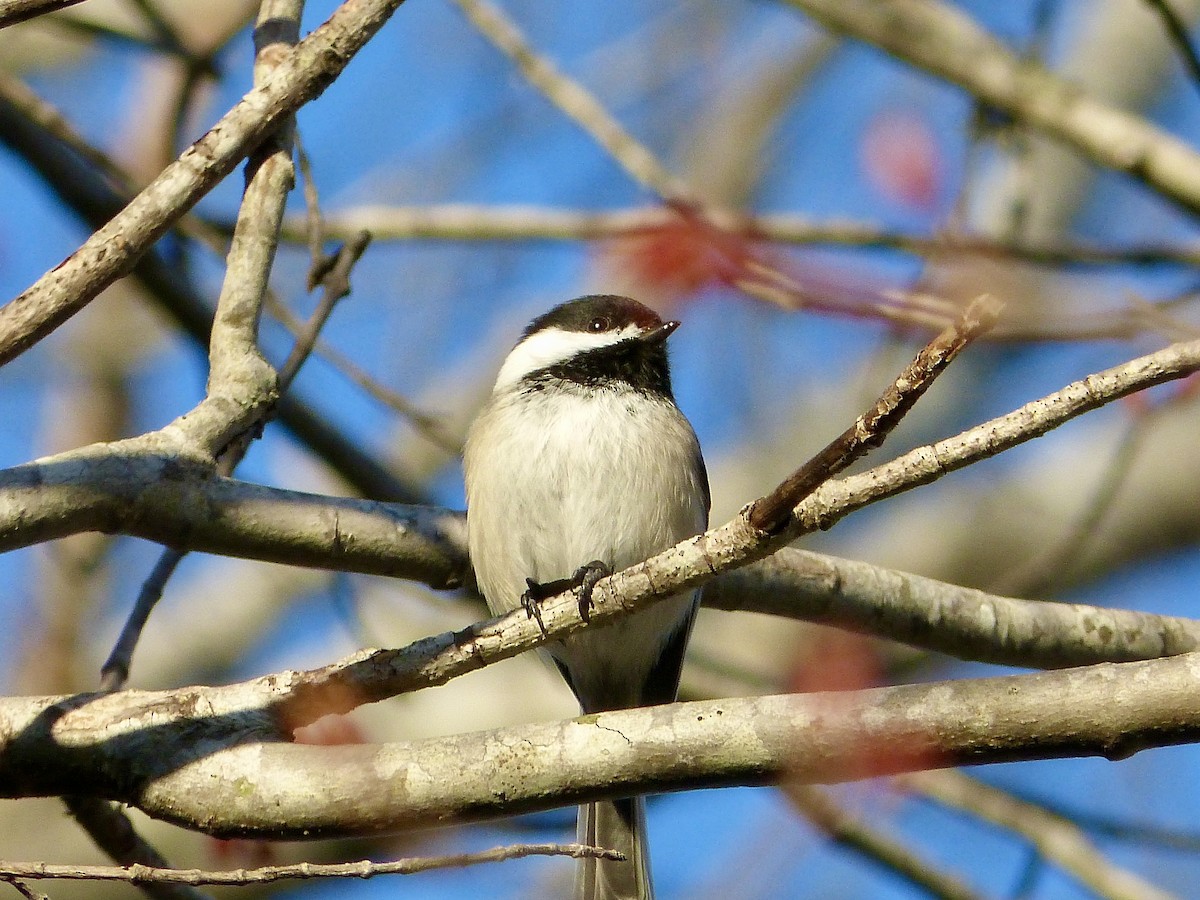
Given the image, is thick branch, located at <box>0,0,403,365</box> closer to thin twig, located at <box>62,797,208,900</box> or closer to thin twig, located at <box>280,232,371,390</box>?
thin twig, located at <box>280,232,371,390</box>

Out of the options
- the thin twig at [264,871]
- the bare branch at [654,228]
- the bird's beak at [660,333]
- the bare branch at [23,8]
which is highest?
the bare branch at [654,228]

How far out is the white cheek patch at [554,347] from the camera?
4516 millimetres

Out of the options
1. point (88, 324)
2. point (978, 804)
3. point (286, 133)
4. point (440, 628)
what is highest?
point (88, 324)

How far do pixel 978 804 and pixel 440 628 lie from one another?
9.58 feet

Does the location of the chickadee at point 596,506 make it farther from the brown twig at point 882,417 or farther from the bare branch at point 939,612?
the brown twig at point 882,417

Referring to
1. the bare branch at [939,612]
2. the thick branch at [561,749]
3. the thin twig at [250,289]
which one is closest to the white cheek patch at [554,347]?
the thin twig at [250,289]

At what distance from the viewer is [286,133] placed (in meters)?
3.46

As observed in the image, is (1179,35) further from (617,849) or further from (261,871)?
(261,871)

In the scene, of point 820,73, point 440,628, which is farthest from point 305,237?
point 820,73

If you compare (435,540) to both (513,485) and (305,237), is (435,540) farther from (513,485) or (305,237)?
(305,237)

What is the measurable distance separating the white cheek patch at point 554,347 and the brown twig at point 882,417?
2.25 metres

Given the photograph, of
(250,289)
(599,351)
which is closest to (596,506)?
(599,351)

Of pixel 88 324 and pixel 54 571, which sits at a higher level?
pixel 88 324

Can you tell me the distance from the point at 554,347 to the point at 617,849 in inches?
65.7
